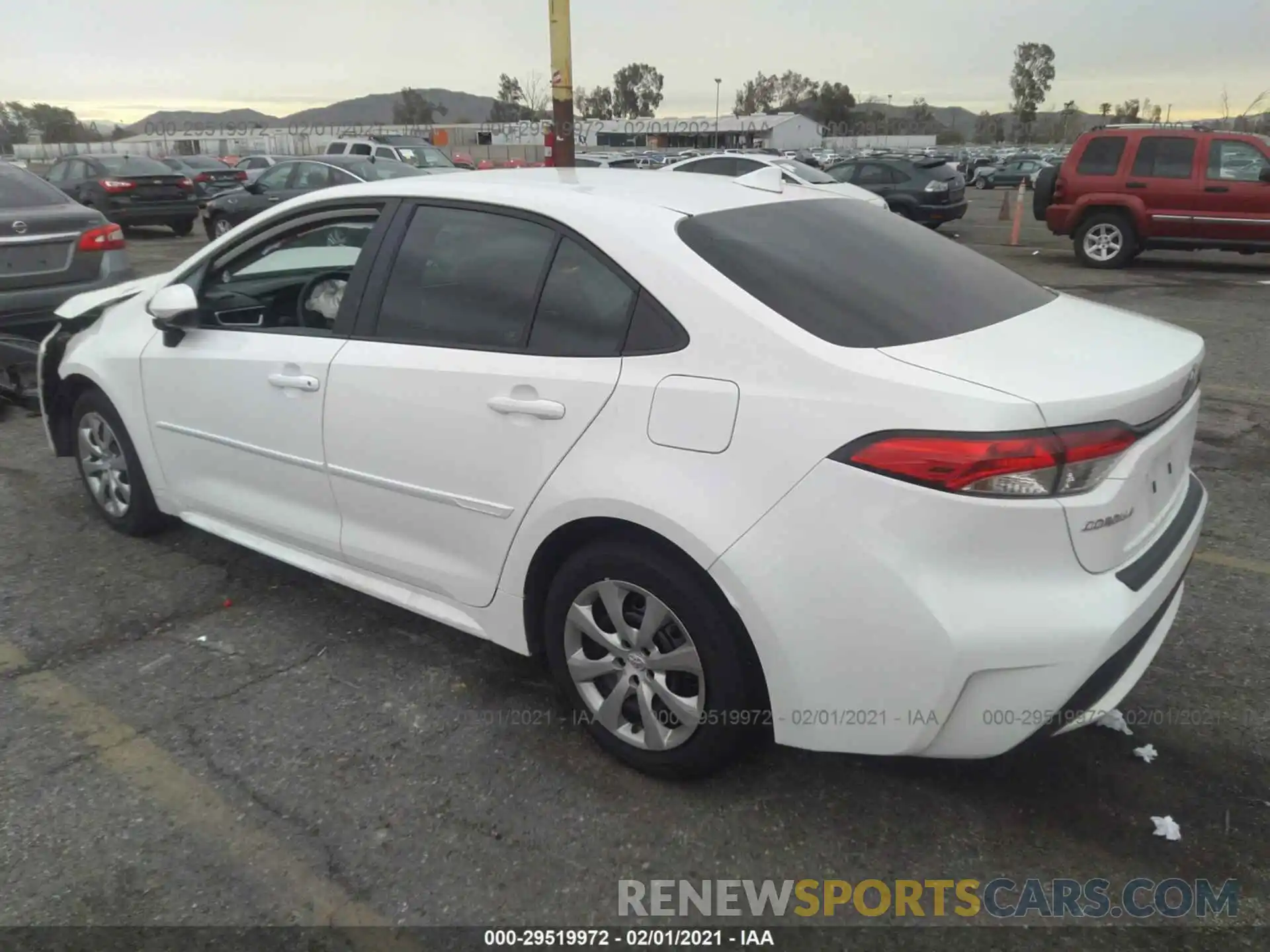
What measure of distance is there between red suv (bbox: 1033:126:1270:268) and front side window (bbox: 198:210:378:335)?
1221 centimetres

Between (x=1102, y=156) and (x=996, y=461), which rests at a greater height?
(x=1102, y=156)

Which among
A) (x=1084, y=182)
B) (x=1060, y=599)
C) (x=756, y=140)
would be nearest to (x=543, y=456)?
(x=1060, y=599)

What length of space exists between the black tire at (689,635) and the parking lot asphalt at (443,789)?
12 cm

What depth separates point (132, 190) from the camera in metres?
17.6

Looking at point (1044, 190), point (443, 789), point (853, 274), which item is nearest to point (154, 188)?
point (1044, 190)

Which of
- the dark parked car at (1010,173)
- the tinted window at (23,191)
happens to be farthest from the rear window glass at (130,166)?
→ the dark parked car at (1010,173)

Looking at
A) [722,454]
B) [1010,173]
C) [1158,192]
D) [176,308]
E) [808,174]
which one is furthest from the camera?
[1010,173]

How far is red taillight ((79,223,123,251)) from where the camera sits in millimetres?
7141

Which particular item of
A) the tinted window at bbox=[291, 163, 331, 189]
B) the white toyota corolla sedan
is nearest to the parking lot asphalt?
the white toyota corolla sedan

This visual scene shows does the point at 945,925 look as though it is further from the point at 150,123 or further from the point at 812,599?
the point at 150,123

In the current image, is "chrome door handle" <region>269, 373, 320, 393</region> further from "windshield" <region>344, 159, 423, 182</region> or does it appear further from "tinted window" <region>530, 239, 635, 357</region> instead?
"windshield" <region>344, 159, 423, 182</region>

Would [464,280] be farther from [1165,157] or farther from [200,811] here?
[1165,157]

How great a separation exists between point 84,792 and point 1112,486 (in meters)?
2.83
